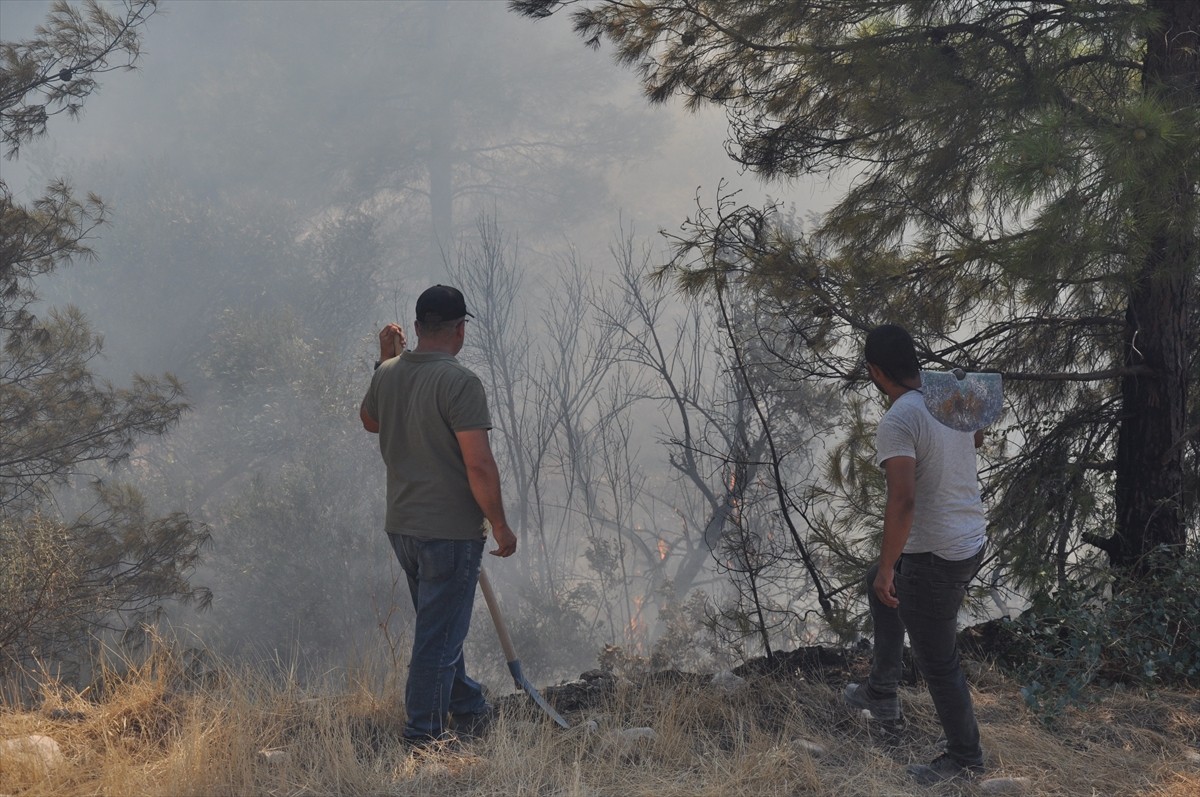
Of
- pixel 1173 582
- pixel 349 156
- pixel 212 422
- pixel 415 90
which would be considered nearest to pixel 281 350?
pixel 212 422

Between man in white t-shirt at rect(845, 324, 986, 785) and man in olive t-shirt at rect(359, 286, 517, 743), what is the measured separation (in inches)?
54.7

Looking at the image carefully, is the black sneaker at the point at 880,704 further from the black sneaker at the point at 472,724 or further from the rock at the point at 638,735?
the black sneaker at the point at 472,724

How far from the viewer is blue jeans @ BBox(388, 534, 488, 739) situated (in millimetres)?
3418

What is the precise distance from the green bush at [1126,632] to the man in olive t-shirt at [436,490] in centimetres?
258

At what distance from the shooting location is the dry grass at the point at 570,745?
3076 mm

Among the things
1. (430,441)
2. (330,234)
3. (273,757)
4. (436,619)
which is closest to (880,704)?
(436,619)

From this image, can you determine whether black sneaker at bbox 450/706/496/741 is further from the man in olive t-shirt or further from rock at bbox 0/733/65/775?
rock at bbox 0/733/65/775

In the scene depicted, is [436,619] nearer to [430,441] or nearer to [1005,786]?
[430,441]

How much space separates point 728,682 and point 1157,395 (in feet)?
8.98

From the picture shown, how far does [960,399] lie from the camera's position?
310 centimetres

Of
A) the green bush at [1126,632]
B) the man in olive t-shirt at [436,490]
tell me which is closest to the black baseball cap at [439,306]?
the man in olive t-shirt at [436,490]

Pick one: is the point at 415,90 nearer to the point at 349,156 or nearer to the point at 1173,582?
the point at 349,156

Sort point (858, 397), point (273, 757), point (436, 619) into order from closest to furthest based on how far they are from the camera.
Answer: point (273, 757)
point (436, 619)
point (858, 397)

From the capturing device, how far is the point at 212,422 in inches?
1063
